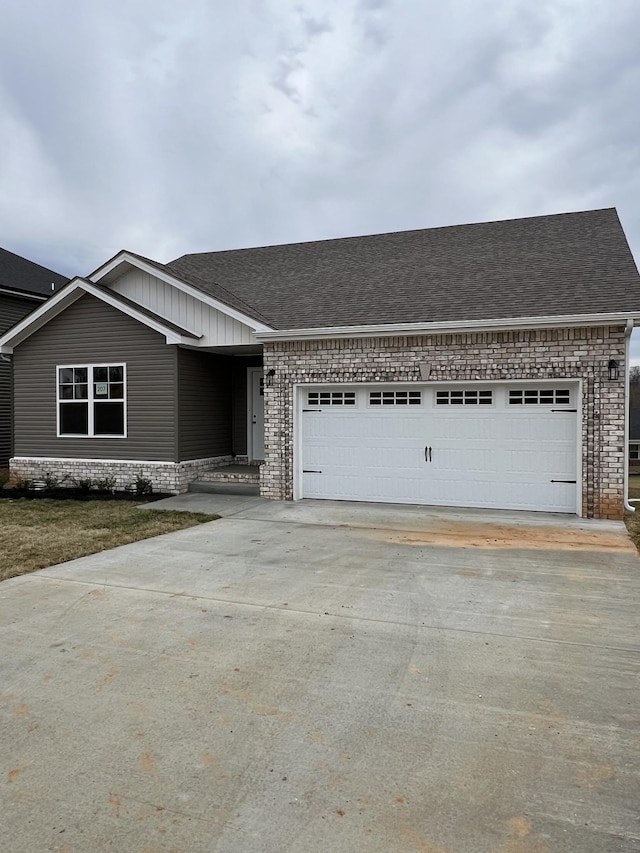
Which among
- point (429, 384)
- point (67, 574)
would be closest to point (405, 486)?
point (429, 384)

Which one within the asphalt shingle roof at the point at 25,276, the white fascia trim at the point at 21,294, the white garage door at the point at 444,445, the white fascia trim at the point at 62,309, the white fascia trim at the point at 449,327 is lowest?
the white garage door at the point at 444,445

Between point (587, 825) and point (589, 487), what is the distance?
776 centimetres

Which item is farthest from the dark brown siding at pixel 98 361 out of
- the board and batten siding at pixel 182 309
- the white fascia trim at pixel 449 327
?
the white fascia trim at pixel 449 327

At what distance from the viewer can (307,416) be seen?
1147cm

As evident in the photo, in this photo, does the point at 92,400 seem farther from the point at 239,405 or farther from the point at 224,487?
the point at 224,487

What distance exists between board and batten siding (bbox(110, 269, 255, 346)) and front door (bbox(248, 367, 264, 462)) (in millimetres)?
1794

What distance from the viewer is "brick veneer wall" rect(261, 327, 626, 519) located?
369 inches

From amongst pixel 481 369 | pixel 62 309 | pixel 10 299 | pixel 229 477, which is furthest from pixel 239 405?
pixel 10 299

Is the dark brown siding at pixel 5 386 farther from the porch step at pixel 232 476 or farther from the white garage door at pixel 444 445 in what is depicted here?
the white garage door at pixel 444 445

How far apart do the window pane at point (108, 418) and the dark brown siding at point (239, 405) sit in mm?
2638

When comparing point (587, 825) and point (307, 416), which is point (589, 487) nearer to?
point (307, 416)

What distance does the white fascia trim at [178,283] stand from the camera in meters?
11.3

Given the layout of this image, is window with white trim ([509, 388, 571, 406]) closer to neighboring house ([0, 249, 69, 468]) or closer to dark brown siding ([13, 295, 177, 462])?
dark brown siding ([13, 295, 177, 462])

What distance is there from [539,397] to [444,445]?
1799 millimetres
